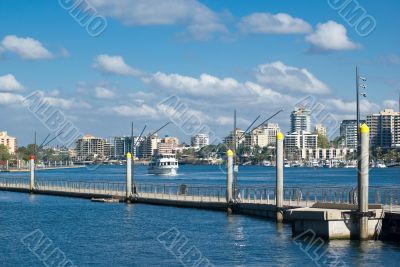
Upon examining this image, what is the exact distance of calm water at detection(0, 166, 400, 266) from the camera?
148 ft

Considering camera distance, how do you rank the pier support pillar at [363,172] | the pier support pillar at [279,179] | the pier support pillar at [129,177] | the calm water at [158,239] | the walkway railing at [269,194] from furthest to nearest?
1. the pier support pillar at [129,177]
2. the pier support pillar at [279,179]
3. the walkway railing at [269,194]
4. the pier support pillar at [363,172]
5. the calm water at [158,239]

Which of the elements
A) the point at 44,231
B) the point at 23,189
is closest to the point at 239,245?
the point at 44,231

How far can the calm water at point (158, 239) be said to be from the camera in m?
45.0

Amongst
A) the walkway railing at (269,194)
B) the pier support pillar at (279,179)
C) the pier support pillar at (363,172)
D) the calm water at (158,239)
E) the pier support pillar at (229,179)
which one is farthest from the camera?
the pier support pillar at (229,179)

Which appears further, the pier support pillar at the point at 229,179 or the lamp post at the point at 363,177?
the pier support pillar at the point at 229,179

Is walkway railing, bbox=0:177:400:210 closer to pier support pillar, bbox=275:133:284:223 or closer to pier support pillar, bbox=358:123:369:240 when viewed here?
pier support pillar, bbox=275:133:284:223

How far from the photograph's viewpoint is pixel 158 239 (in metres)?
54.8

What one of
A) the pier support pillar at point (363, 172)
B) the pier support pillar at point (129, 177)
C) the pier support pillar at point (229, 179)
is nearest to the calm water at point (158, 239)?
the pier support pillar at point (229, 179)

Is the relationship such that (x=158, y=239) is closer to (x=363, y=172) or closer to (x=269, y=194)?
(x=363, y=172)

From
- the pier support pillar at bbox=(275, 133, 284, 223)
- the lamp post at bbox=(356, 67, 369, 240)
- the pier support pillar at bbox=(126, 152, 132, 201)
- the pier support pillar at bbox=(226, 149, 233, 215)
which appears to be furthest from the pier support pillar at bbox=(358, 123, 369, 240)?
the pier support pillar at bbox=(126, 152, 132, 201)

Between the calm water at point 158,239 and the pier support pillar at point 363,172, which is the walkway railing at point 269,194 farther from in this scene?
the pier support pillar at point 363,172

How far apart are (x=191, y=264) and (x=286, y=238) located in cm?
1121

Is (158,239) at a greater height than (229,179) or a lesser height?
lesser

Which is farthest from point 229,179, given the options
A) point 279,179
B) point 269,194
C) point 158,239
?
point 269,194
